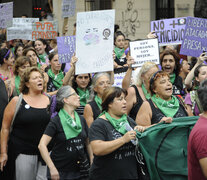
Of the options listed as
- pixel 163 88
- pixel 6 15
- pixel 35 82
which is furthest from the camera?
pixel 6 15

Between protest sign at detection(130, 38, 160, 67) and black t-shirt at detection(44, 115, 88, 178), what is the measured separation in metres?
2.59

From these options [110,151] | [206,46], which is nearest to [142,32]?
[206,46]

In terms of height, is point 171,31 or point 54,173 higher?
point 171,31

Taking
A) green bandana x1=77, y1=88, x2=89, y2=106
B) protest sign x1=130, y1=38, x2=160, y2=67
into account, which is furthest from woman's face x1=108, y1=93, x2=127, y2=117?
protest sign x1=130, y1=38, x2=160, y2=67

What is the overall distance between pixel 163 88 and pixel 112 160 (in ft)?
3.35

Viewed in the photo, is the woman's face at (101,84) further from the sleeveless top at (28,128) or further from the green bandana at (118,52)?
the green bandana at (118,52)

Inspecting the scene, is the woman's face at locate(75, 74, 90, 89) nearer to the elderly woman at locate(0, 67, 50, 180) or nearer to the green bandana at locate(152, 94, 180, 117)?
the elderly woman at locate(0, 67, 50, 180)

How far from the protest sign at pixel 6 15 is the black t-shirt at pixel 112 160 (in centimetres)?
732

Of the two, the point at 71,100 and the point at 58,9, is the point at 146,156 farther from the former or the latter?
the point at 58,9

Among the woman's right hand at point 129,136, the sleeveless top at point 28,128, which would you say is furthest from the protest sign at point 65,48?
the woman's right hand at point 129,136

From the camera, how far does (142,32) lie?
55.9ft

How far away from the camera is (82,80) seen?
7.40m

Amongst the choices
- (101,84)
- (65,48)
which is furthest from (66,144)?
(65,48)

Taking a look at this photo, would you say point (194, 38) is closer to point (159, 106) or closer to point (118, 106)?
point (159, 106)
